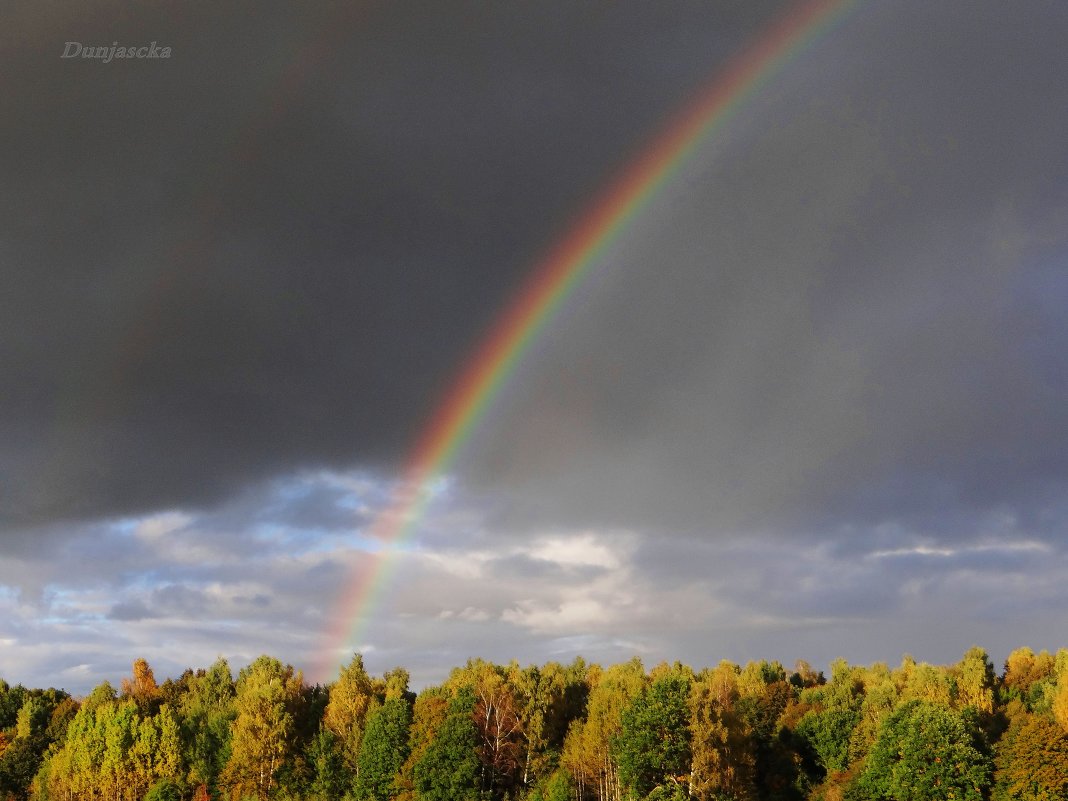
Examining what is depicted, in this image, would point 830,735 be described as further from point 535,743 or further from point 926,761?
point 535,743

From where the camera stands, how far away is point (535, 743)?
152375mm

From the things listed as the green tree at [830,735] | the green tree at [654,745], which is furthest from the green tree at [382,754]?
the green tree at [830,735]

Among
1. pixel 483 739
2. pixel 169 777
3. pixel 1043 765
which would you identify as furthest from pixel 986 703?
pixel 169 777

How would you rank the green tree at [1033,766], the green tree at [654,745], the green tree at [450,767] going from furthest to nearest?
the green tree at [450,767] → the green tree at [654,745] → the green tree at [1033,766]

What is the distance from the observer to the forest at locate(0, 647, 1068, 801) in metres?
126

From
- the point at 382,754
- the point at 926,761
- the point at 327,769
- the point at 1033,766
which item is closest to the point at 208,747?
the point at 327,769

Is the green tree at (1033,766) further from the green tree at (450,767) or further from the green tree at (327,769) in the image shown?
the green tree at (327,769)

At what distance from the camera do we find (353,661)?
192625 mm

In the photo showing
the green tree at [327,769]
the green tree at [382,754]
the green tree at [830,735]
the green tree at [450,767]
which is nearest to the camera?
the green tree at [450,767]

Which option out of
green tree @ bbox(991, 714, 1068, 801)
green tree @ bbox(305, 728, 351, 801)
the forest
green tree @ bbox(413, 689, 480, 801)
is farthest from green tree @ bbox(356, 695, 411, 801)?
green tree @ bbox(991, 714, 1068, 801)

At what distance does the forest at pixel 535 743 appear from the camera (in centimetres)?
12575

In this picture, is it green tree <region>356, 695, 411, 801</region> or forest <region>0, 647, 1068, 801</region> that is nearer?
forest <region>0, 647, 1068, 801</region>

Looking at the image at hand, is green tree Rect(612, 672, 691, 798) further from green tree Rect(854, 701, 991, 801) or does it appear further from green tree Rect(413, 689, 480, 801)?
green tree Rect(854, 701, 991, 801)

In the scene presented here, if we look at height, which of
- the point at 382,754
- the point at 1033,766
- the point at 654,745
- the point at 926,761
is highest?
the point at 654,745
